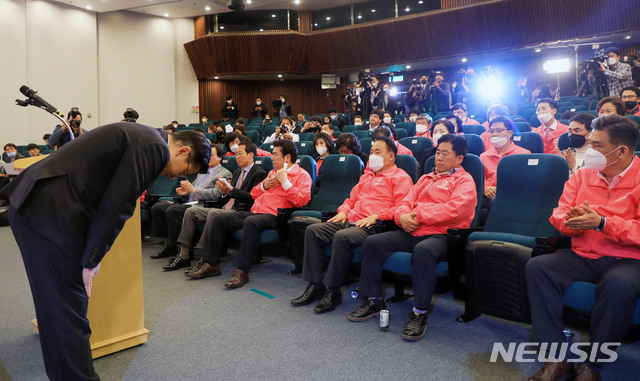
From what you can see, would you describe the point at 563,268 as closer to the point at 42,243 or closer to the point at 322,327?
the point at 322,327

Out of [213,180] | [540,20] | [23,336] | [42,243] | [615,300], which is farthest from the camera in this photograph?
[540,20]

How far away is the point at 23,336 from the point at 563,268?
2873 millimetres

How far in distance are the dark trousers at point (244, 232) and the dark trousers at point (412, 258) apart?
3.68ft

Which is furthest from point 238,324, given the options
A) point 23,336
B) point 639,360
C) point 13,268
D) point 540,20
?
point 540,20

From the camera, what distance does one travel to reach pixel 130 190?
1.46 metres

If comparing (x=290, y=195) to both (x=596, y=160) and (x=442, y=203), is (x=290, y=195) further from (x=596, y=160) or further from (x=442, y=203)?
(x=596, y=160)

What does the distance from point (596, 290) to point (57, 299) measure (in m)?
2.08

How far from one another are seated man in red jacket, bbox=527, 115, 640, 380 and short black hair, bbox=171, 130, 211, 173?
5.09ft

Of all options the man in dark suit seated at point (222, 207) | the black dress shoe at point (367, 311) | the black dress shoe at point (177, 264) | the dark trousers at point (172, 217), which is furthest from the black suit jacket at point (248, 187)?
the black dress shoe at point (367, 311)

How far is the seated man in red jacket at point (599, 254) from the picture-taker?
5.94ft

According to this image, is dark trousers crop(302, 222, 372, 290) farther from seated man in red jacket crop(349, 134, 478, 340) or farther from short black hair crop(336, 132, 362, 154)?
short black hair crop(336, 132, 362, 154)

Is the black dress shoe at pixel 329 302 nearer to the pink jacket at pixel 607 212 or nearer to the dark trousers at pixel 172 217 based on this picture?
the pink jacket at pixel 607 212

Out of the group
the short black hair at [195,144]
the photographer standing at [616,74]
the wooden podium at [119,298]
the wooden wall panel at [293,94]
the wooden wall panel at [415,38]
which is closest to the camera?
the short black hair at [195,144]

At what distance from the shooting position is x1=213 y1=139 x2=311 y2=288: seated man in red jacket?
3.55 meters
